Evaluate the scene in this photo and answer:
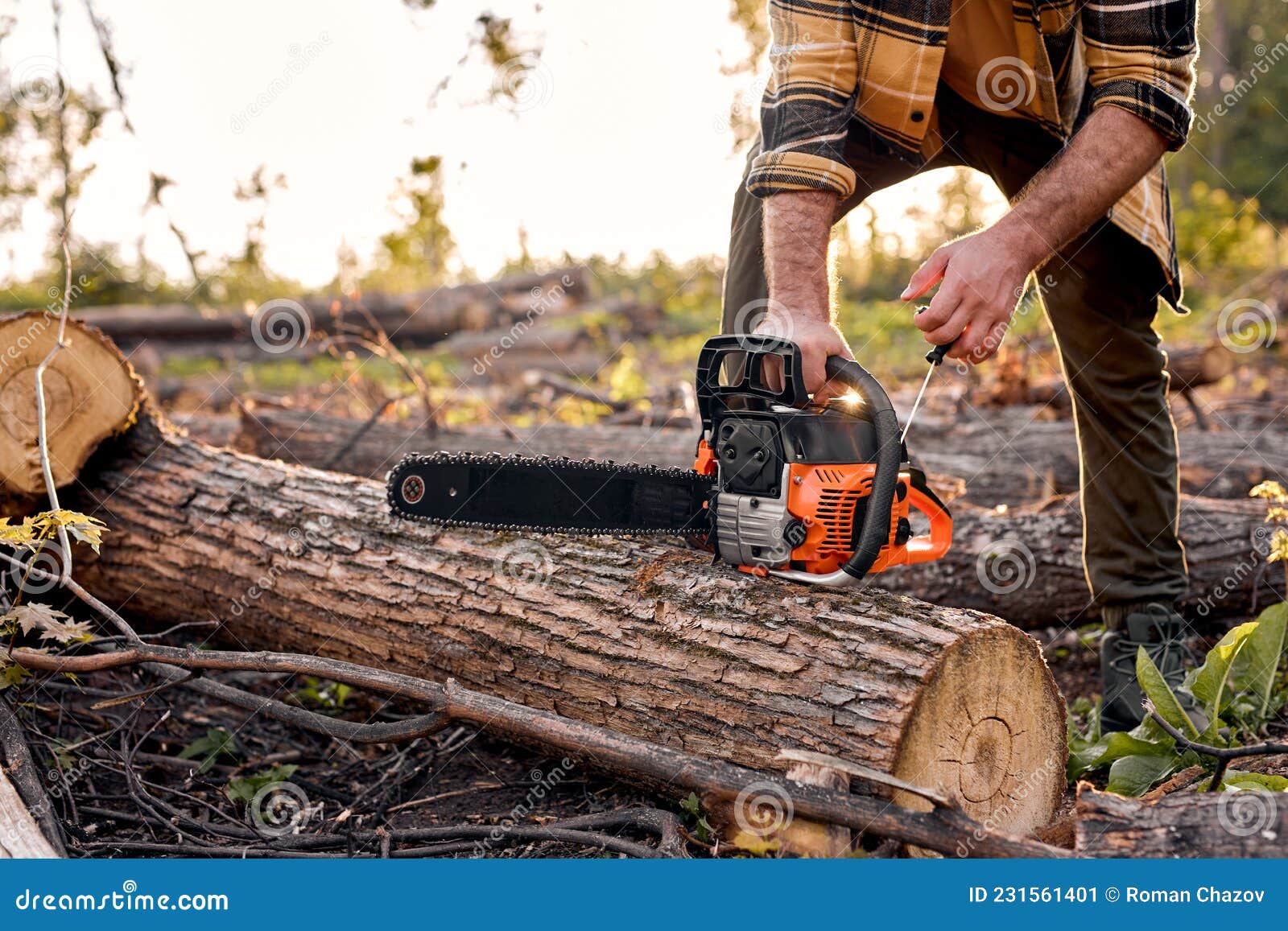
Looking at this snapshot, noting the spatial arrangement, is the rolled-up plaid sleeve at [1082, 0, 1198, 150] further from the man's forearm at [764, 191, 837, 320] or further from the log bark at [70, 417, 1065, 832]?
the log bark at [70, 417, 1065, 832]

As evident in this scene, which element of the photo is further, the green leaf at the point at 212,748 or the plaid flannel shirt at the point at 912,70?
the green leaf at the point at 212,748

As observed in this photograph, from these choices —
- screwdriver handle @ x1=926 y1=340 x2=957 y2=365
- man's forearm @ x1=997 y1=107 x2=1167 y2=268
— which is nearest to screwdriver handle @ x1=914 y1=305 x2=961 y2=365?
screwdriver handle @ x1=926 y1=340 x2=957 y2=365

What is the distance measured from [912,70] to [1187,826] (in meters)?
1.86

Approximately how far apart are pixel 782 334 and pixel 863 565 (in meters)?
0.57

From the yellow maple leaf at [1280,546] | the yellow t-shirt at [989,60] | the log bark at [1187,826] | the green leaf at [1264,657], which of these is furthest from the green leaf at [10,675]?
the yellow maple leaf at [1280,546]

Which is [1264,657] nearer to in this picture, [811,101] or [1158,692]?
[1158,692]

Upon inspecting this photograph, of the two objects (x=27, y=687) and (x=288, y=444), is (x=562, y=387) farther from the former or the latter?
(x=27, y=687)

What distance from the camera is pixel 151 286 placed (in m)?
12.5

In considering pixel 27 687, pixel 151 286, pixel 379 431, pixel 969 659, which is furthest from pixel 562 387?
pixel 151 286

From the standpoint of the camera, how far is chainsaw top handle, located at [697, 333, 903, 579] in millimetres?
2234

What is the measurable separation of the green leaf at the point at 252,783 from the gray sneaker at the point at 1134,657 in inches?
91.7

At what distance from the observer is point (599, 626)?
8.00 feet

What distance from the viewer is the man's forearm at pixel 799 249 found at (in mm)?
2396

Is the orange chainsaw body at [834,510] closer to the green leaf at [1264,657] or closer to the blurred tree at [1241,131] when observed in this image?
the green leaf at [1264,657]
